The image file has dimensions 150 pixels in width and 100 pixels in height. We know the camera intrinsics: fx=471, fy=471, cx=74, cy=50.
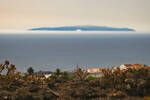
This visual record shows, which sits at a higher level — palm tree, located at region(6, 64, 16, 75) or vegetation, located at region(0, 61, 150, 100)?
palm tree, located at region(6, 64, 16, 75)

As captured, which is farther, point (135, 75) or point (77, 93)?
point (135, 75)

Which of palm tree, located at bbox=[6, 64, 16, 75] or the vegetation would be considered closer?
the vegetation

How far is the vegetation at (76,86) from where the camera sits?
93.7 feet

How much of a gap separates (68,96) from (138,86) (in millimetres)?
5220

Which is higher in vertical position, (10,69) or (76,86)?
(10,69)

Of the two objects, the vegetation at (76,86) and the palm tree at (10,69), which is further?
the palm tree at (10,69)

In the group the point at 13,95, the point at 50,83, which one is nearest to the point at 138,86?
the point at 50,83

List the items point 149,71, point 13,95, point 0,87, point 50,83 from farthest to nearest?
1. point 149,71
2. point 50,83
3. point 0,87
4. point 13,95

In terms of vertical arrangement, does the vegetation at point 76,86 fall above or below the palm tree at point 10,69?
below

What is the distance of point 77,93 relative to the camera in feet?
95.9

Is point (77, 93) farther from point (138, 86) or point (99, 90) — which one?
point (138, 86)

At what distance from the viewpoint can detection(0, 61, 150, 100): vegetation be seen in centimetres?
2855

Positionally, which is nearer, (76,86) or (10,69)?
(76,86)

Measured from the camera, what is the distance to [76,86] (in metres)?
30.7
